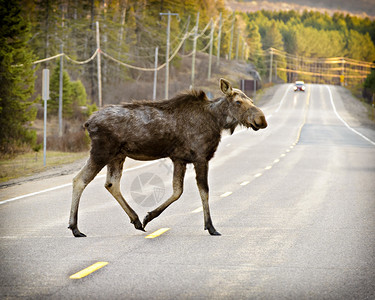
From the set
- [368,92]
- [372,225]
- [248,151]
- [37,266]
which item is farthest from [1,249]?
[368,92]

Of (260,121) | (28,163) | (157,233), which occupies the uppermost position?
(260,121)

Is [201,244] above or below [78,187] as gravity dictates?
below

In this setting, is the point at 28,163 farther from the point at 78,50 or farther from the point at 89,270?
the point at 78,50

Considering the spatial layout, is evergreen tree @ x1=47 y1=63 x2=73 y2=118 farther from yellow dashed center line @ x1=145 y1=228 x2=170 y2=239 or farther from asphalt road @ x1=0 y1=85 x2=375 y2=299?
yellow dashed center line @ x1=145 y1=228 x2=170 y2=239

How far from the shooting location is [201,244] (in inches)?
342

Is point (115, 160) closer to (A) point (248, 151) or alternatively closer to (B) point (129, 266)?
(B) point (129, 266)

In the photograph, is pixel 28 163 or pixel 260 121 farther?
pixel 28 163

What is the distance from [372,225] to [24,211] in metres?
5.72

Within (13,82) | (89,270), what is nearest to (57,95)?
(13,82)

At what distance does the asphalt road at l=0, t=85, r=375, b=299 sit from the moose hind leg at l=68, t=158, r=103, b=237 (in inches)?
5.6

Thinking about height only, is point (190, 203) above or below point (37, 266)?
below

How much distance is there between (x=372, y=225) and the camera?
36.2 feet

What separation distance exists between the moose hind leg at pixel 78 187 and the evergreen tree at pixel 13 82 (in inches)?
796

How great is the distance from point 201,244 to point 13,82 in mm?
23468
